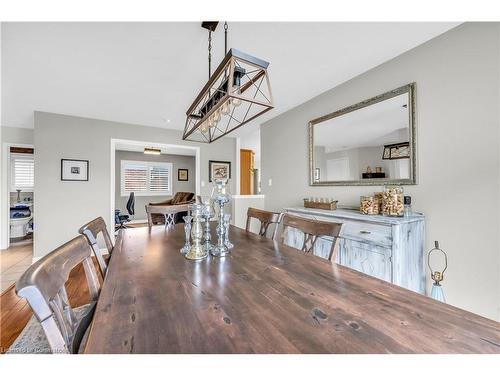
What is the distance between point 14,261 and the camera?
11.0ft

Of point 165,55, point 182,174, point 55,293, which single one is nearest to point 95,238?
point 55,293

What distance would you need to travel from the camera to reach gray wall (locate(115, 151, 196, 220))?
6.54m

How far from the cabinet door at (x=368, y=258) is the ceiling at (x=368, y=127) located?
1058 millimetres

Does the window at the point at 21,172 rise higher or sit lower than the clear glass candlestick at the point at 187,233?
higher

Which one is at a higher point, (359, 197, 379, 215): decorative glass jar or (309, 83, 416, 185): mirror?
(309, 83, 416, 185): mirror

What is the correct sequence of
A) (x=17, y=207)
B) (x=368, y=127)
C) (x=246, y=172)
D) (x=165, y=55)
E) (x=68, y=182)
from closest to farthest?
(x=165, y=55) → (x=368, y=127) → (x=68, y=182) → (x=17, y=207) → (x=246, y=172)

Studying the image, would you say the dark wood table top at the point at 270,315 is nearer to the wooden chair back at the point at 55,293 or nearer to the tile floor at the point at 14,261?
the wooden chair back at the point at 55,293

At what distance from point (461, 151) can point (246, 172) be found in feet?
15.7

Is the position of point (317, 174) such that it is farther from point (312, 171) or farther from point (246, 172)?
point (246, 172)

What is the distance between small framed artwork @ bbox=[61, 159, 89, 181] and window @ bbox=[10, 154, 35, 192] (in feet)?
7.14

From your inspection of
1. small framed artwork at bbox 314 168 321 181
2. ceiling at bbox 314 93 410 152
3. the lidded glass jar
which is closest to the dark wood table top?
the lidded glass jar

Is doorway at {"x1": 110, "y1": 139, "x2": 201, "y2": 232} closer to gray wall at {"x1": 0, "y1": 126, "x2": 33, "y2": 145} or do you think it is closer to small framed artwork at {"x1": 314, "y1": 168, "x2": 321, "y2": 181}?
gray wall at {"x1": 0, "y1": 126, "x2": 33, "y2": 145}

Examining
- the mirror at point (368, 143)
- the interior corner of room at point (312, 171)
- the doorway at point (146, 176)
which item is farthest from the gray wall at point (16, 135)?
the mirror at point (368, 143)

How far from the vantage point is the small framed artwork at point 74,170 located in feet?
11.3
